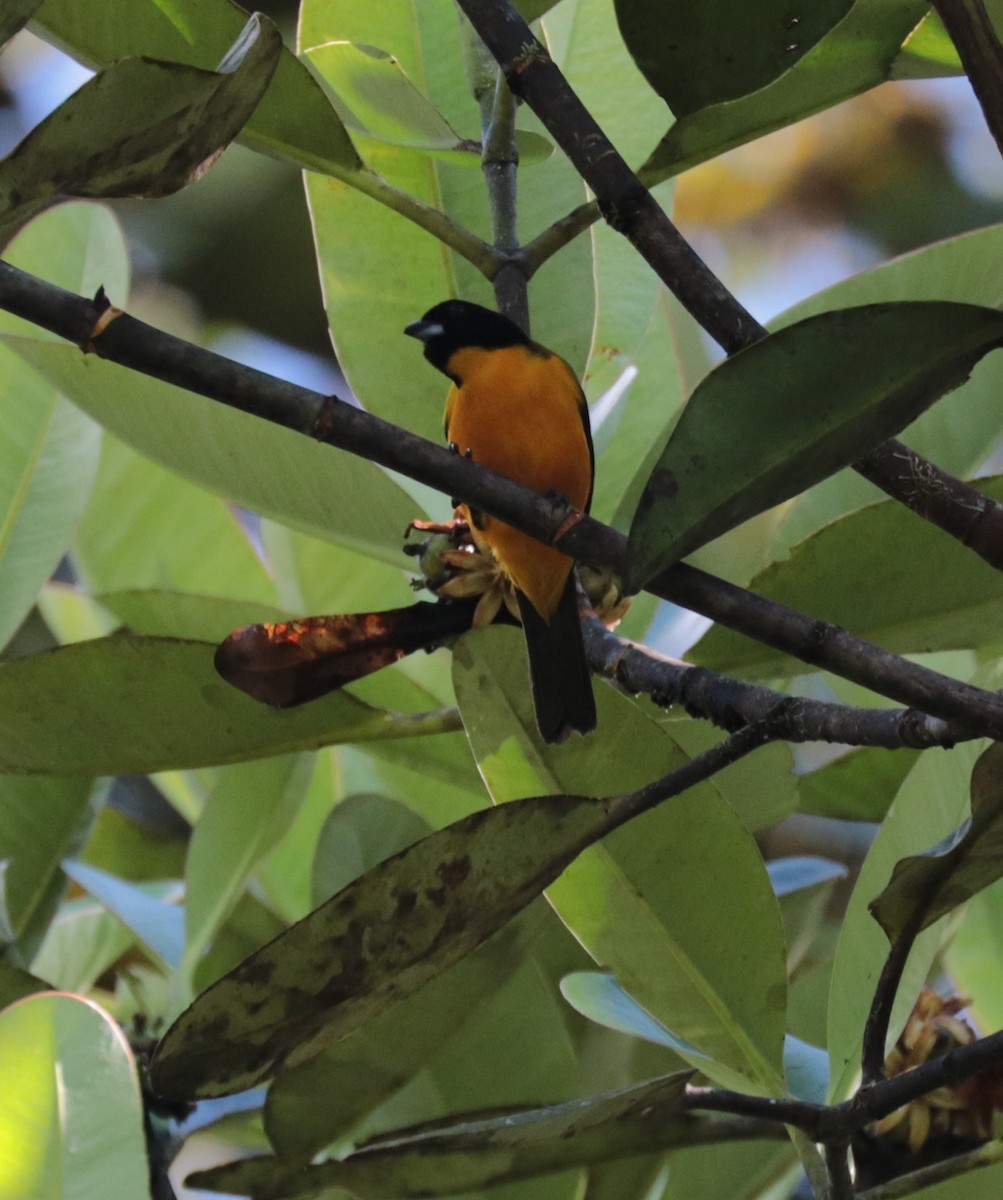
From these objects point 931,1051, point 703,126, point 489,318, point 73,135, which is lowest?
point 931,1051

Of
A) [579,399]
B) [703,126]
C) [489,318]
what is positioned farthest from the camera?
[579,399]

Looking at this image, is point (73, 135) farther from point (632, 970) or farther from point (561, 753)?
point (632, 970)

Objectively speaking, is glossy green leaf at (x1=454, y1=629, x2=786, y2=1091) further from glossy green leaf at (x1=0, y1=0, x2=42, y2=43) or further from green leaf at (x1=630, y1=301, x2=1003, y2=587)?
glossy green leaf at (x1=0, y1=0, x2=42, y2=43)

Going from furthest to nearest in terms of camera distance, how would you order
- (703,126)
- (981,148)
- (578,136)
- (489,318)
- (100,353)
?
(981,148) < (489,318) < (703,126) < (578,136) < (100,353)

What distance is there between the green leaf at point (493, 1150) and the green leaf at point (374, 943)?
144 mm

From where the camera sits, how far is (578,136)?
0.92m

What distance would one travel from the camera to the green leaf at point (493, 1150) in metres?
1.01

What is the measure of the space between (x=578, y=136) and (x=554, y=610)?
0.84 m

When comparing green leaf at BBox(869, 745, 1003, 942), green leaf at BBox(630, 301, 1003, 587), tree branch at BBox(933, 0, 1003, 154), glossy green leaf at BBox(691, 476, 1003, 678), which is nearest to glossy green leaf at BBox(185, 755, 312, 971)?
glossy green leaf at BBox(691, 476, 1003, 678)

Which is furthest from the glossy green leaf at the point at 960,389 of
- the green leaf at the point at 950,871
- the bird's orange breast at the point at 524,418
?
the green leaf at the point at 950,871

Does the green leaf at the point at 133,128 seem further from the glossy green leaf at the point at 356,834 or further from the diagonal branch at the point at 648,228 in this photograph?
the glossy green leaf at the point at 356,834

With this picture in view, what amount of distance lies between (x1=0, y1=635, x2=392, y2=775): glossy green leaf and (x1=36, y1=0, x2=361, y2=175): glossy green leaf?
17.7 inches

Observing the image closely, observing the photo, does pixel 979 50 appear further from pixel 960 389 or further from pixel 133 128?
pixel 960 389

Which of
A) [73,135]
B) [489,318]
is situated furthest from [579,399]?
[73,135]
